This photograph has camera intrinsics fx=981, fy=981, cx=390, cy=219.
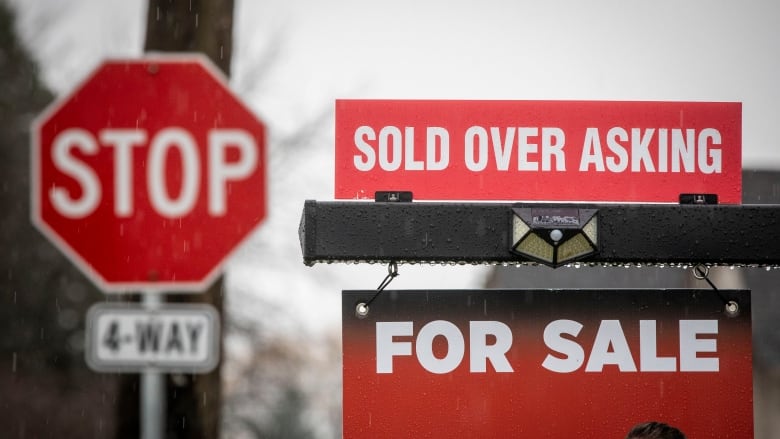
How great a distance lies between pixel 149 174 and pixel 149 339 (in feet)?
2.30

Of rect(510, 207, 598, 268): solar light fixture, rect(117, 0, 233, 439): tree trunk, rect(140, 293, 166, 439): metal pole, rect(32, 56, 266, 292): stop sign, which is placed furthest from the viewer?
rect(117, 0, 233, 439): tree trunk

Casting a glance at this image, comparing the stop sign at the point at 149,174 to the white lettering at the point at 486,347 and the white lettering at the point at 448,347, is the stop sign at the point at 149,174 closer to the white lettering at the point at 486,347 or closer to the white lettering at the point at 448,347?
the white lettering at the point at 448,347

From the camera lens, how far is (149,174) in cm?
380

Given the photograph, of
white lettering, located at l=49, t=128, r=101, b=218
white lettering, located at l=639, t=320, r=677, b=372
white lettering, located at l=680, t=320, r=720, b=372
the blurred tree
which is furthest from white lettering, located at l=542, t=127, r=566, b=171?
the blurred tree

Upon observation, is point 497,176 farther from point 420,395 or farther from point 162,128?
point 162,128

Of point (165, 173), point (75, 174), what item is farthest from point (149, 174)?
point (75, 174)

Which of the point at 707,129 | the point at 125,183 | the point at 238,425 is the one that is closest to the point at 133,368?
the point at 125,183

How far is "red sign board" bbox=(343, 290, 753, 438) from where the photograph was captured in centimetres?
472

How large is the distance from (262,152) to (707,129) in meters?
2.25

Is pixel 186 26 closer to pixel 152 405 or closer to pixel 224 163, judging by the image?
pixel 224 163

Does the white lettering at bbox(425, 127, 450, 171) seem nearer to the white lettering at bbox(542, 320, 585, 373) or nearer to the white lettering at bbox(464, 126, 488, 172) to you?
the white lettering at bbox(464, 126, 488, 172)

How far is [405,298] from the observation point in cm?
473

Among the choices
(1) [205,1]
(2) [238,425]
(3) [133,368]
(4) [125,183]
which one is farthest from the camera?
(2) [238,425]

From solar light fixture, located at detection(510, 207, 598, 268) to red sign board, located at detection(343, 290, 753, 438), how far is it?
0.43 m
